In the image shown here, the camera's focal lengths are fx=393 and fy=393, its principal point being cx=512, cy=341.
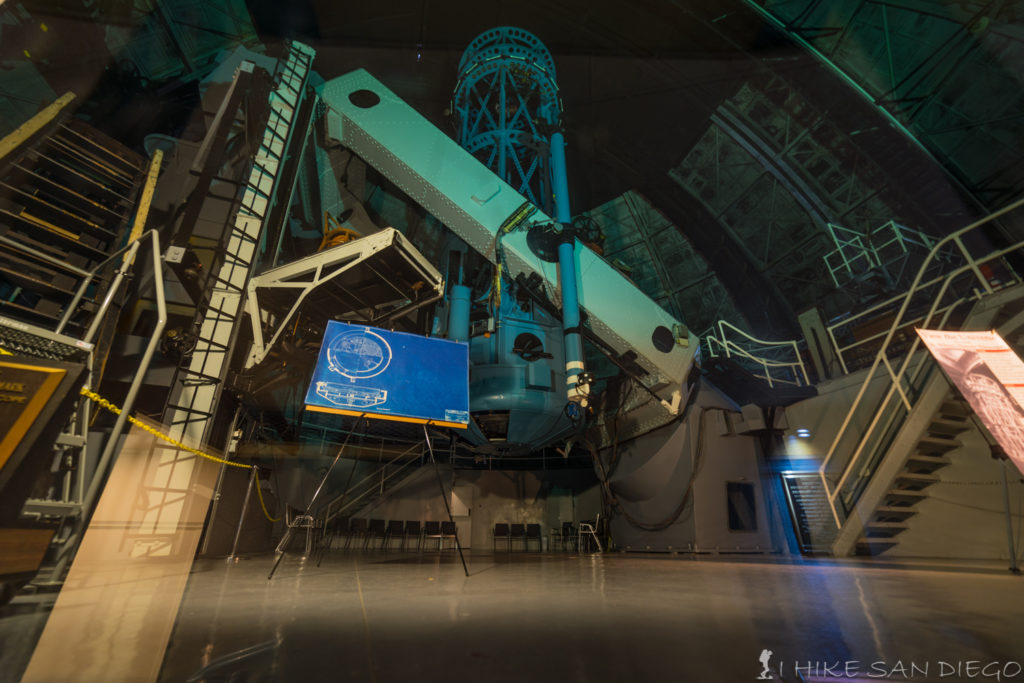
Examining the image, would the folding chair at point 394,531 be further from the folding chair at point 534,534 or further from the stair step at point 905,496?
the stair step at point 905,496

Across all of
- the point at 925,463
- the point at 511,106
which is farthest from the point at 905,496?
the point at 511,106

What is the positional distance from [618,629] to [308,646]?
5.12 feet

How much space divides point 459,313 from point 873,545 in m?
9.75


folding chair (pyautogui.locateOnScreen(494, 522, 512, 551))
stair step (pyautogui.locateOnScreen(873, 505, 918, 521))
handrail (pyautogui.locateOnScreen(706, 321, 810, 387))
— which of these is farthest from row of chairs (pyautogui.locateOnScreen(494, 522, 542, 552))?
stair step (pyautogui.locateOnScreen(873, 505, 918, 521))

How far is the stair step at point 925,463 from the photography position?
22.6 ft

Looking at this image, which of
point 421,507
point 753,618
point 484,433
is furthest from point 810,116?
point 421,507

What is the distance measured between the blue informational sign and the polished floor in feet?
6.01

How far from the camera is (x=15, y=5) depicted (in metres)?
6.04

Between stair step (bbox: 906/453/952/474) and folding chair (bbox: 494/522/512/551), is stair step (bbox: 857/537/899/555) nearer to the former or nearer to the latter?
stair step (bbox: 906/453/952/474)

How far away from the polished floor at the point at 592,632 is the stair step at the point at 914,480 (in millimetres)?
3983

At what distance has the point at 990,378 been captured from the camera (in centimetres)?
438

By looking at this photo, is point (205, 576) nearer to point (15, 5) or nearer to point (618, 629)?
point (618, 629)

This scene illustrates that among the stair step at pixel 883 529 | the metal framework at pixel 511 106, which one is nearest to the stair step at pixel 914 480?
the stair step at pixel 883 529

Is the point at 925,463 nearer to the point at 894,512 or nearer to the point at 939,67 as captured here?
the point at 894,512
